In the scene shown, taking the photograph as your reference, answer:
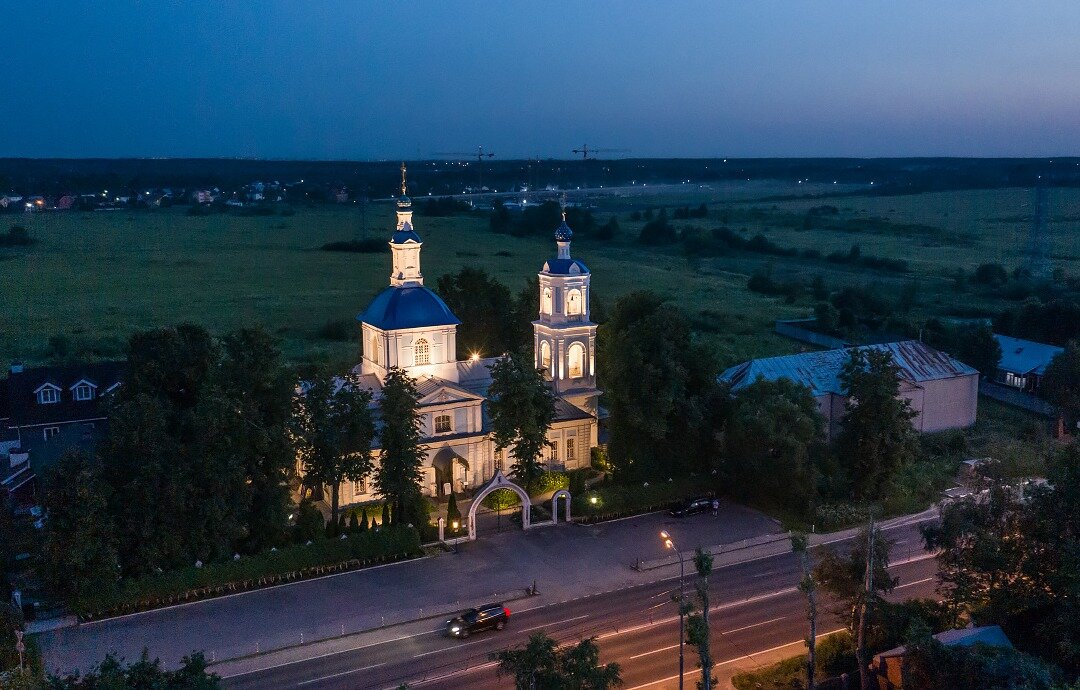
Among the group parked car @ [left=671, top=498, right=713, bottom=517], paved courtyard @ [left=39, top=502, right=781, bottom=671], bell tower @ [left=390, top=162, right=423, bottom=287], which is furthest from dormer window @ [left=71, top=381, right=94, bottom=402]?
parked car @ [left=671, top=498, right=713, bottom=517]

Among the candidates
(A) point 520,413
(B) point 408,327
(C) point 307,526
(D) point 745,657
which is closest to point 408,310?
(B) point 408,327

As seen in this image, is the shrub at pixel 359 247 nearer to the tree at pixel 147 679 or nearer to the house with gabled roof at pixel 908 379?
the house with gabled roof at pixel 908 379

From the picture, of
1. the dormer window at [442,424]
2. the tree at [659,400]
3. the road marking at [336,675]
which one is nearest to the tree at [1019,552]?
the tree at [659,400]

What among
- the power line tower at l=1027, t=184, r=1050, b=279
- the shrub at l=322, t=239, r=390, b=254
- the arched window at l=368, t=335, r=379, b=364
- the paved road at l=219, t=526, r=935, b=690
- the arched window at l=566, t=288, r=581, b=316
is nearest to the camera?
the paved road at l=219, t=526, r=935, b=690

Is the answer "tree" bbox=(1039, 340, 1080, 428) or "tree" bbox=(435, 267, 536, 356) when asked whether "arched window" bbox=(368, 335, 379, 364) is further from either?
"tree" bbox=(1039, 340, 1080, 428)

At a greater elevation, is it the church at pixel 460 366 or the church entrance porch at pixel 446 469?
the church at pixel 460 366

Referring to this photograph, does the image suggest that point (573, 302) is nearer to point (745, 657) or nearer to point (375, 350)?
point (375, 350)
